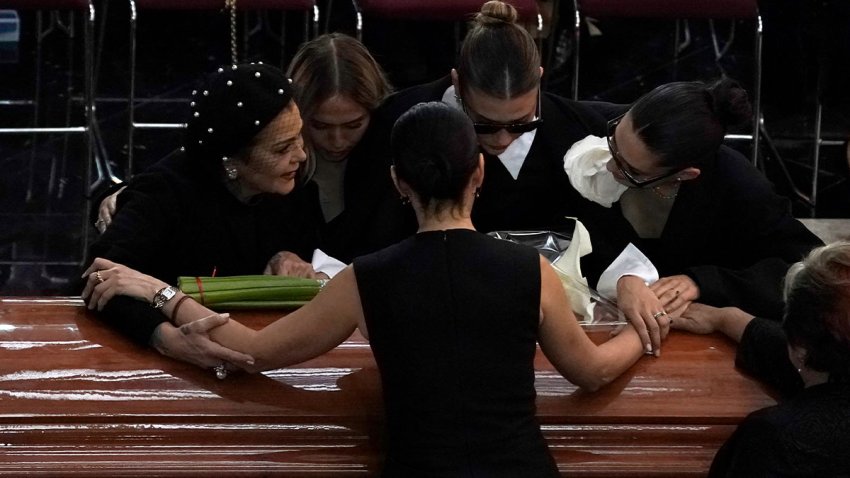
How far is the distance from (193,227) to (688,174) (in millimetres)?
1079

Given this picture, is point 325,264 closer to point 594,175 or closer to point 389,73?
point 594,175

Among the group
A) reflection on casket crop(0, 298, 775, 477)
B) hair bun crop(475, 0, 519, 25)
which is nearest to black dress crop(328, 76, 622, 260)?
hair bun crop(475, 0, 519, 25)

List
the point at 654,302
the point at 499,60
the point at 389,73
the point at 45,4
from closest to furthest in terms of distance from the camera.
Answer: the point at 654,302
the point at 499,60
the point at 45,4
the point at 389,73

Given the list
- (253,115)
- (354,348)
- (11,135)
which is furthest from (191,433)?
(11,135)

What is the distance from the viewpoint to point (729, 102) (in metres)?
2.80

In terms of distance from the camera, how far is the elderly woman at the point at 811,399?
2.14 metres

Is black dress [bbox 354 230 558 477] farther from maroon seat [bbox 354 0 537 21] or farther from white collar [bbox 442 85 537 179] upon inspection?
maroon seat [bbox 354 0 537 21]

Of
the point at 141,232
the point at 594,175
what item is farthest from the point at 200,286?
the point at 594,175

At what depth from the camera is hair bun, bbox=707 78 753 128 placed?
2.80m

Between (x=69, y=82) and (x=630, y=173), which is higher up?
(x=630, y=173)

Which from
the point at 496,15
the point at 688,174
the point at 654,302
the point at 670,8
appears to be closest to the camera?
the point at 654,302

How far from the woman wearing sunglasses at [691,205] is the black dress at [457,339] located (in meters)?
0.55

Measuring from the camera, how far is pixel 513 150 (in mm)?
3281

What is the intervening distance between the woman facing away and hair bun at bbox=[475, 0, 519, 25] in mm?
976
